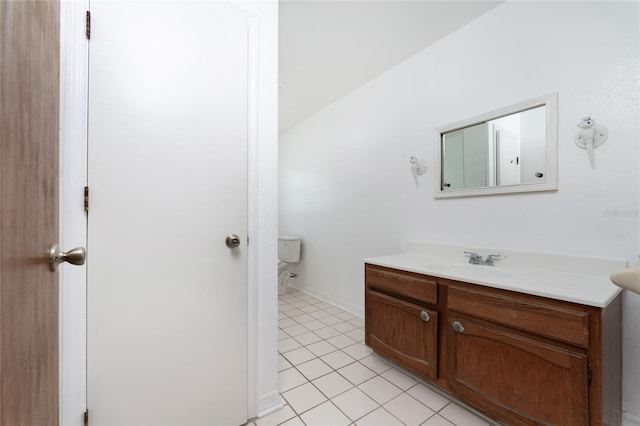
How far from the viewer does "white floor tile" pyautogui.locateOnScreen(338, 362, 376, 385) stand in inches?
66.3

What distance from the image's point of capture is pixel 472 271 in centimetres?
154

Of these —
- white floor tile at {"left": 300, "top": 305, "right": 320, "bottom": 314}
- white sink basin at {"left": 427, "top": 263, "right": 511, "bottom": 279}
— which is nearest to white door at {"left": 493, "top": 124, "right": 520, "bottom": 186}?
white sink basin at {"left": 427, "top": 263, "right": 511, "bottom": 279}

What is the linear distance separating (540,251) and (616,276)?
99 cm

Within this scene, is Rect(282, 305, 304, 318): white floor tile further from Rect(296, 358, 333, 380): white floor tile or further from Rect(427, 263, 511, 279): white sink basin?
Rect(427, 263, 511, 279): white sink basin

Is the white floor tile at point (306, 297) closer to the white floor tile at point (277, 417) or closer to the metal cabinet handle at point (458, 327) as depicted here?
the white floor tile at point (277, 417)

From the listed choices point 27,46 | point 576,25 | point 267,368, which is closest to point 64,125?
point 27,46

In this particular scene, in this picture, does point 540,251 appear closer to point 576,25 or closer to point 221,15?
point 576,25

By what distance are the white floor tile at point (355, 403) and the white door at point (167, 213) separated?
1.80ft

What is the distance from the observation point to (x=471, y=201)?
1884 mm

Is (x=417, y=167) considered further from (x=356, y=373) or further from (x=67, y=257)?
(x=67, y=257)

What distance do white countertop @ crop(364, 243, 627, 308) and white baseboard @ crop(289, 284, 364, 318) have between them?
1.01 meters

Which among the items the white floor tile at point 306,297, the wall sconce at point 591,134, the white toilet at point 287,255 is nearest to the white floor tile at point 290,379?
the white floor tile at point 306,297

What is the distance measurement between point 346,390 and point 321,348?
519mm

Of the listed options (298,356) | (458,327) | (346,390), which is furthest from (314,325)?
(458,327)
